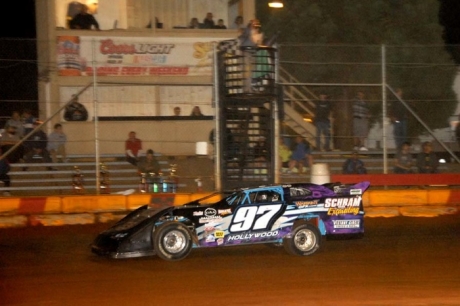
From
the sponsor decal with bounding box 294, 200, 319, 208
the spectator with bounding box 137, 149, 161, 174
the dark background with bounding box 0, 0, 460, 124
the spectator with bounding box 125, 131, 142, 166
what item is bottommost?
the sponsor decal with bounding box 294, 200, 319, 208

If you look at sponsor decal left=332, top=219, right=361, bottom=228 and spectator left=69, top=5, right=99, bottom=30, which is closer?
sponsor decal left=332, top=219, right=361, bottom=228

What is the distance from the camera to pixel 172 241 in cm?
1085

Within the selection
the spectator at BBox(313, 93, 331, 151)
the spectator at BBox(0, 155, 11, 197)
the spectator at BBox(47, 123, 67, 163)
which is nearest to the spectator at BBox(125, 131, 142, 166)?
the spectator at BBox(47, 123, 67, 163)

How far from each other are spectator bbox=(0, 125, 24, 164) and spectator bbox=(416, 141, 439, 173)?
9086 mm

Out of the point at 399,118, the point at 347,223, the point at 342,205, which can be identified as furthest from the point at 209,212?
the point at 399,118

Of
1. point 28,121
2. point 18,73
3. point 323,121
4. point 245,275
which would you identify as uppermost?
point 18,73

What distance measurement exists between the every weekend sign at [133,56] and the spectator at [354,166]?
4.75 metres

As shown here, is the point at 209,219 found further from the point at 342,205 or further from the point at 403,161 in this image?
the point at 403,161

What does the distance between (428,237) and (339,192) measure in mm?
2600

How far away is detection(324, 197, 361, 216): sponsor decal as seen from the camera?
1147cm

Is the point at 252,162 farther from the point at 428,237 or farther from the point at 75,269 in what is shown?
the point at 75,269

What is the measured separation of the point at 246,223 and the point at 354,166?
7.14m

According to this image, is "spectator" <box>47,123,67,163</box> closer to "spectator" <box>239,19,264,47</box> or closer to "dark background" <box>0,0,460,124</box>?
"dark background" <box>0,0,460,124</box>

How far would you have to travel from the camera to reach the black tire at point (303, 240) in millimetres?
11211
